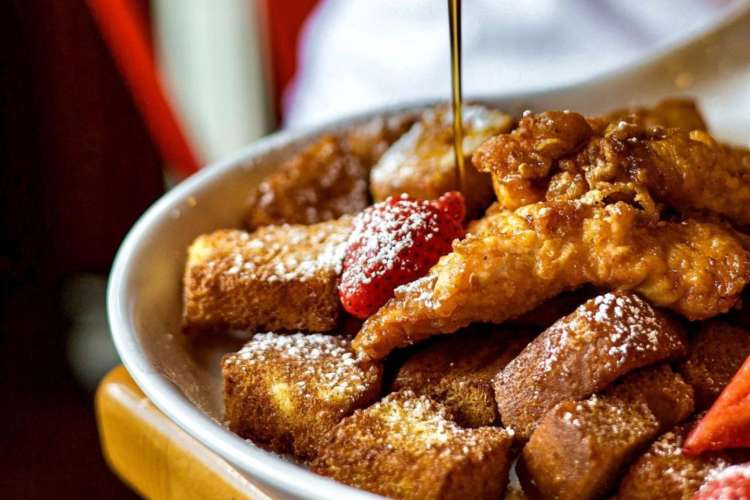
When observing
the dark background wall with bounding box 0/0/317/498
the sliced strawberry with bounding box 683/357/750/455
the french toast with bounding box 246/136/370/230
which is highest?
the french toast with bounding box 246/136/370/230

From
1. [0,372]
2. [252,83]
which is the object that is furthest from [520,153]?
[252,83]

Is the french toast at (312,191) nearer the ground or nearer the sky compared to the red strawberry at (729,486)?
nearer the sky

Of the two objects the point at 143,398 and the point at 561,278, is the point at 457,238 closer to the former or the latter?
the point at 561,278

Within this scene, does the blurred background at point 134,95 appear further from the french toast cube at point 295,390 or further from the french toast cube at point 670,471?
the french toast cube at point 670,471

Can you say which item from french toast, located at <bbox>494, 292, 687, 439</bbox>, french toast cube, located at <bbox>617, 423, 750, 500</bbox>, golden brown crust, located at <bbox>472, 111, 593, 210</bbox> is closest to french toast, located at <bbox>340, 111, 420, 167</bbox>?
golden brown crust, located at <bbox>472, 111, 593, 210</bbox>

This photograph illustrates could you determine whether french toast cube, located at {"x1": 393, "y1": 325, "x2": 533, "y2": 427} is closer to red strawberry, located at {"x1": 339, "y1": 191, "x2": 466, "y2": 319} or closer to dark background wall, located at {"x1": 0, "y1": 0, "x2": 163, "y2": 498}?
red strawberry, located at {"x1": 339, "y1": 191, "x2": 466, "y2": 319}

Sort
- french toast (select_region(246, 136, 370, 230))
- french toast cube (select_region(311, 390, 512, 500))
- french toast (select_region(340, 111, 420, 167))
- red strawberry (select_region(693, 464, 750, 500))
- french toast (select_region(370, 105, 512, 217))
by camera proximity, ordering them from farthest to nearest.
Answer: french toast (select_region(340, 111, 420, 167)) → french toast (select_region(246, 136, 370, 230)) → french toast (select_region(370, 105, 512, 217)) → french toast cube (select_region(311, 390, 512, 500)) → red strawberry (select_region(693, 464, 750, 500))

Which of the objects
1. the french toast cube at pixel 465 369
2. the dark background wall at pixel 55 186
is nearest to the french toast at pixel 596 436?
the french toast cube at pixel 465 369

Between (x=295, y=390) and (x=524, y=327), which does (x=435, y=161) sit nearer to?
(x=524, y=327)
